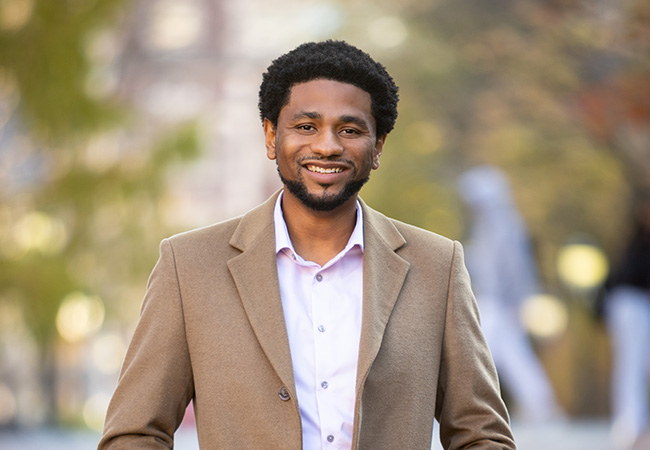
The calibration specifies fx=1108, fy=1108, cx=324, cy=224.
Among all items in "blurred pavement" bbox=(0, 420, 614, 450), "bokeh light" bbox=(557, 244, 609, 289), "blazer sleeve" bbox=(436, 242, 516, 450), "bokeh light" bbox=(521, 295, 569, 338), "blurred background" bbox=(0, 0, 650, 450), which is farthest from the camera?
"bokeh light" bbox=(521, 295, 569, 338)

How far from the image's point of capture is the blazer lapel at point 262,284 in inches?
113

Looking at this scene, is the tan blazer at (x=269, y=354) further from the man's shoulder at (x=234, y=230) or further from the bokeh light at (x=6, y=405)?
the bokeh light at (x=6, y=405)

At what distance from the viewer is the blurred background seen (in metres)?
13.7

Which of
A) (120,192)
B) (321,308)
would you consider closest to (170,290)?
(321,308)

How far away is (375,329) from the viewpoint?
2941 mm

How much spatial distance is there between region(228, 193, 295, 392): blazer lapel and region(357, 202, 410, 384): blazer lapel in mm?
208

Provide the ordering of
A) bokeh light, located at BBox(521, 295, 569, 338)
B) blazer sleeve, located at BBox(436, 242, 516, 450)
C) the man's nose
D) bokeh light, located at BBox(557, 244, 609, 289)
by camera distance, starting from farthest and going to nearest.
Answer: bokeh light, located at BBox(521, 295, 569, 338), bokeh light, located at BBox(557, 244, 609, 289), blazer sleeve, located at BBox(436, 242, 516, 450), the man's nose

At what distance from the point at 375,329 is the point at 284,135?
582mm

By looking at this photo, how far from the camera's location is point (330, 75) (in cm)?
302

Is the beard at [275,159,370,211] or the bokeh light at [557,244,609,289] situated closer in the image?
the beard at [275,159,370,211]

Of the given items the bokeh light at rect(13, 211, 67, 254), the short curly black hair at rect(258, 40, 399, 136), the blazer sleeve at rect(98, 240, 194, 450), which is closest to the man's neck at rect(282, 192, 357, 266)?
the short curly black hair at rect(258, 40, 399, 136)

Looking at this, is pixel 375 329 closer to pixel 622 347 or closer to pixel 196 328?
pixel 196 328

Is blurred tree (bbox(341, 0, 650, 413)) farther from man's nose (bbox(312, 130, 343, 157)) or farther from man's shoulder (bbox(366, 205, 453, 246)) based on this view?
man's nose (bbox(312, 130, 343, 157))

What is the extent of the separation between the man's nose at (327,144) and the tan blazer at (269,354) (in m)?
0.30
